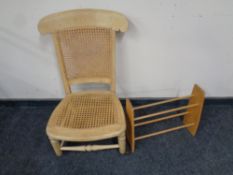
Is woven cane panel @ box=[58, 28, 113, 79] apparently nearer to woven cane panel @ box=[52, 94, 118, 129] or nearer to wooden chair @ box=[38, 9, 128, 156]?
wooden chair @ box=[38, 9, 128, 156]

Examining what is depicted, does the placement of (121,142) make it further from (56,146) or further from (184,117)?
(184,117)

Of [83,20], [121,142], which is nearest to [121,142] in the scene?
[121,142]

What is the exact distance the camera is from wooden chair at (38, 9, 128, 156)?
3.33 ft

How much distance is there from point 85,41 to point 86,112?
1.40 feet

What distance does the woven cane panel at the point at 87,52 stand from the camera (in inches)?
42.7

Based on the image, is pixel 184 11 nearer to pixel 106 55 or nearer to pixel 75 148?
pixel 106 55

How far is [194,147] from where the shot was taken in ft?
4.27

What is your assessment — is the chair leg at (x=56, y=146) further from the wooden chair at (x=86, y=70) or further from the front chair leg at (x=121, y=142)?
the front chair leg at (x=121, y=142)

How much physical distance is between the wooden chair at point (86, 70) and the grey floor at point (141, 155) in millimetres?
116

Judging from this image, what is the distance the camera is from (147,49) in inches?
50.9

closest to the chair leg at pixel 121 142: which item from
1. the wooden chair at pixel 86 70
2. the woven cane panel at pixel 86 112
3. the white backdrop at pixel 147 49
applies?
the wooden chair at pixel 86 70

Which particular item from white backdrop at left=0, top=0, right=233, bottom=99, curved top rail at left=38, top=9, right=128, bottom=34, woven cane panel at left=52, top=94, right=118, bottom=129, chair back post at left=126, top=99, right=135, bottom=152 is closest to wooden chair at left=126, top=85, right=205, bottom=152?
chair back post at left=126, top=99, right=135, bottom=152

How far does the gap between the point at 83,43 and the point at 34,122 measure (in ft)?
2.81

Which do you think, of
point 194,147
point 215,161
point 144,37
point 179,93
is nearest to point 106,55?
point 144,37
